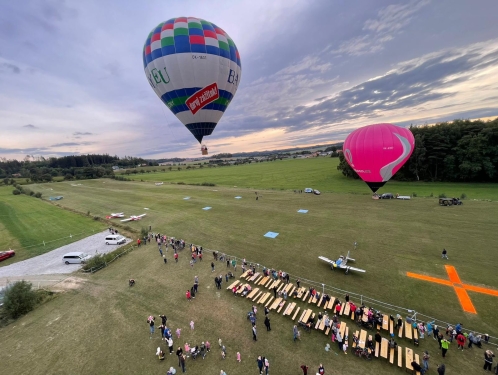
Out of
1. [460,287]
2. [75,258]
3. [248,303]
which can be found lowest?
[460,287]

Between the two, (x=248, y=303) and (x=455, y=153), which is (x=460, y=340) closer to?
(x=248, y=303)

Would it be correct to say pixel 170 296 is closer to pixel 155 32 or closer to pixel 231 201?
pixel 155 32

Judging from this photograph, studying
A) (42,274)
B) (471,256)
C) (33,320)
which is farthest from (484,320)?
(42,274)

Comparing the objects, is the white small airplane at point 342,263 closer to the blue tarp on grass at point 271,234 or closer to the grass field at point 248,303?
the grass field at point 248,303

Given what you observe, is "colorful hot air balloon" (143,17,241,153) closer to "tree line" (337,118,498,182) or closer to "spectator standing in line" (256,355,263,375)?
"spectator standing in line" (256,355,263,375)

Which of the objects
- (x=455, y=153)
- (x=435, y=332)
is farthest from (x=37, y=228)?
(x=455, y=153)

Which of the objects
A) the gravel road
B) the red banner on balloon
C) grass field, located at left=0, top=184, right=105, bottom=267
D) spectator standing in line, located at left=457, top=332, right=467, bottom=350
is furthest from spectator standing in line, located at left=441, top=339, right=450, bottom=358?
grass field, located at left=0, top=184, right=105, bottom=267
